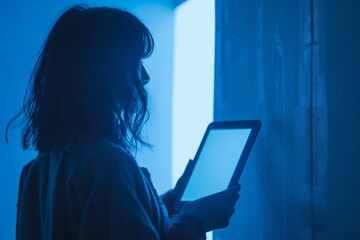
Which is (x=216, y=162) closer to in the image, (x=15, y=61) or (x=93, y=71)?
(x=93, y=71)

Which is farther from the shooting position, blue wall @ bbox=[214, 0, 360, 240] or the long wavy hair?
blue wall @ bbox=[214, 0, 360, 240]

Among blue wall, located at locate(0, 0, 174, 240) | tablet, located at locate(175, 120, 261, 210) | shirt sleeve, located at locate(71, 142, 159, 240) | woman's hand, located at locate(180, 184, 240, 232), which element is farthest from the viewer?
blue wall, located at locate(0, 0, 174, 240)

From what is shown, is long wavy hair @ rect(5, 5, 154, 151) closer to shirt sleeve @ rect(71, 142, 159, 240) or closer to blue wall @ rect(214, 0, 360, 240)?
shirt sleeve @ rect(71, 142, 159, 240)

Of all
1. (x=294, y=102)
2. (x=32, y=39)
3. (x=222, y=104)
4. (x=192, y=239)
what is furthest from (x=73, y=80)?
(x=32, y=39)

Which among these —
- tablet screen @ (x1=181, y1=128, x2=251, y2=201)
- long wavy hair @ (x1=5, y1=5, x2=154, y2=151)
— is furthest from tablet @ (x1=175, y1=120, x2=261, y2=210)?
long wavy hair @ (x1=5, y1=5, x2=154, y2=151)

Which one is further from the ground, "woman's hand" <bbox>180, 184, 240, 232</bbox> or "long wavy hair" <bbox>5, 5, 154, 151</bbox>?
"long wavy hair" <bbox>5, 5, 154, 151</bbox>

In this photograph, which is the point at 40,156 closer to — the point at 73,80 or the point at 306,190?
the point at 73,80

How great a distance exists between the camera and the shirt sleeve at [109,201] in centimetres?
55

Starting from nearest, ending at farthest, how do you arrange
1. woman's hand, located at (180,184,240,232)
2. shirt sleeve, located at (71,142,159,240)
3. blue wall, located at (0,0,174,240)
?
1. shirt sleeve, located at (71,142,159,240)
2. woman's hand, located at (180,184,240,232)
3. blue wall, located at (0,0,174,240)

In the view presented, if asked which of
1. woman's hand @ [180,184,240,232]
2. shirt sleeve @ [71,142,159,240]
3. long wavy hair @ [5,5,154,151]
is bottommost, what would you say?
woman's hand @ [180,184,240,232]

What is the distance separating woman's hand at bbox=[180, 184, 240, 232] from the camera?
2.48ft

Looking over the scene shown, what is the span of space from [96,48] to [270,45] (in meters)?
0.54

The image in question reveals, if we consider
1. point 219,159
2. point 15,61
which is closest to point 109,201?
point 219,159

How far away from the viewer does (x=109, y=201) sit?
0.56 meters
